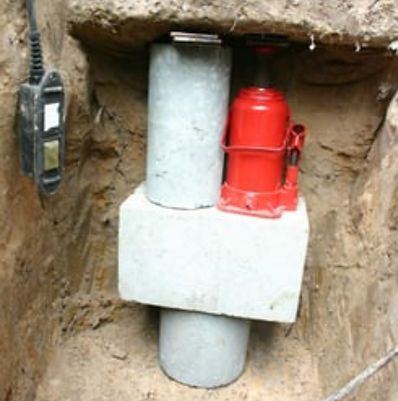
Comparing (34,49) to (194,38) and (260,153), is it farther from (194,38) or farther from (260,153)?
(260,153)

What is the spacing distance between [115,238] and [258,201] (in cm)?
52

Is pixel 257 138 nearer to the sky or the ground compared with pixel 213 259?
nearer to the sky

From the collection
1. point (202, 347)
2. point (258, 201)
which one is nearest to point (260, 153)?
point (258, 201)

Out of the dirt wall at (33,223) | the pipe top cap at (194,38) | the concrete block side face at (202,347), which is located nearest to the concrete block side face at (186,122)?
the pipe top cap at (194,38)

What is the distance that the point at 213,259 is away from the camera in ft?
4.40

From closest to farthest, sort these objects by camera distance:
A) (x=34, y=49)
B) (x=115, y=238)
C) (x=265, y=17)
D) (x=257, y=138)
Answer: (x=34, y=49)
(x=265, y=17)
(x=257, y=138)
(x=115, y=238)

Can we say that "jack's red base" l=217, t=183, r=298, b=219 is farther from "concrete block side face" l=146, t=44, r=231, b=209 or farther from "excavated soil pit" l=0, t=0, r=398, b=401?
"excavated soil pit" l=0, t=0, r=398, b=401

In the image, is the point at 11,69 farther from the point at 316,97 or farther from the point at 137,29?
the point at 316,97

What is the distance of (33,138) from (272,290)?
26.7 inches

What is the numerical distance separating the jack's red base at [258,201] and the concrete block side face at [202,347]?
0.30 metres

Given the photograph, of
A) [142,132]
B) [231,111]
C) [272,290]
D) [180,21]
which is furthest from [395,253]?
[142,132]

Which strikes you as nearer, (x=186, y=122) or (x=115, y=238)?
(x=186, y=122)

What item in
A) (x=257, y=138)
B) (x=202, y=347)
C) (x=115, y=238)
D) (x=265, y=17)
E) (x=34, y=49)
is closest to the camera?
(x=34, y=49)

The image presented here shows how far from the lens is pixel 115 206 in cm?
163
